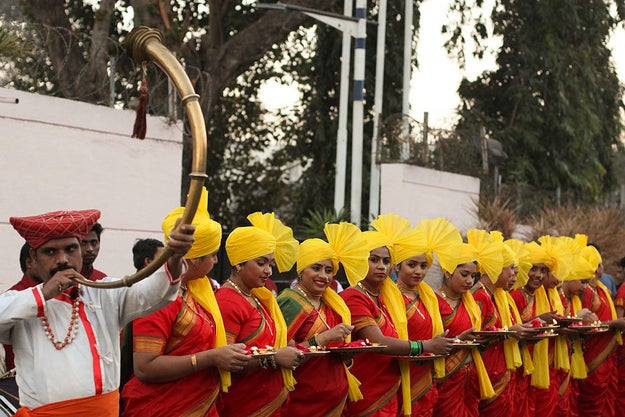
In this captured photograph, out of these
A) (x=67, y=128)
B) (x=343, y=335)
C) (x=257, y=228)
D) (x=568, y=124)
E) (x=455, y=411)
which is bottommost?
(x=455, y=411)

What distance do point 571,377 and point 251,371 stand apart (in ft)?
17.0

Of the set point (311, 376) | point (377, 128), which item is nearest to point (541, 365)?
point (311, 376)

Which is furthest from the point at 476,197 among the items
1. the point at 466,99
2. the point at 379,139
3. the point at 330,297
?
the point at 330,297

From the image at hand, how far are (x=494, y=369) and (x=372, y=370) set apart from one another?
1645 millimetres

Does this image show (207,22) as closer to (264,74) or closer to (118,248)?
(264,74)

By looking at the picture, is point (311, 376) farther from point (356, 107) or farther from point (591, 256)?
point (356, 107)

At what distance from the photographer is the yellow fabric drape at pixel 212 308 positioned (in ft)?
17.9

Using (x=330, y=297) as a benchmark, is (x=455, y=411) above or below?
below

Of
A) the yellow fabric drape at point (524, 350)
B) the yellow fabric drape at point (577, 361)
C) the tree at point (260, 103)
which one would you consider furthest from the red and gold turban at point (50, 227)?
the tree at point (260, 103)

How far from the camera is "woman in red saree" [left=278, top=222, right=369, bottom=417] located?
6359mm

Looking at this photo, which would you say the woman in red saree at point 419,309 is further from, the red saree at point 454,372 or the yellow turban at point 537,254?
the yellow turban at point 537,254

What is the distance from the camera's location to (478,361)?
8.05 m

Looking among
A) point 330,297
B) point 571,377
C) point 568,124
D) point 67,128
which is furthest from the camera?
point 568,124

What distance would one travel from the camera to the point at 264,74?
63.6 ft
